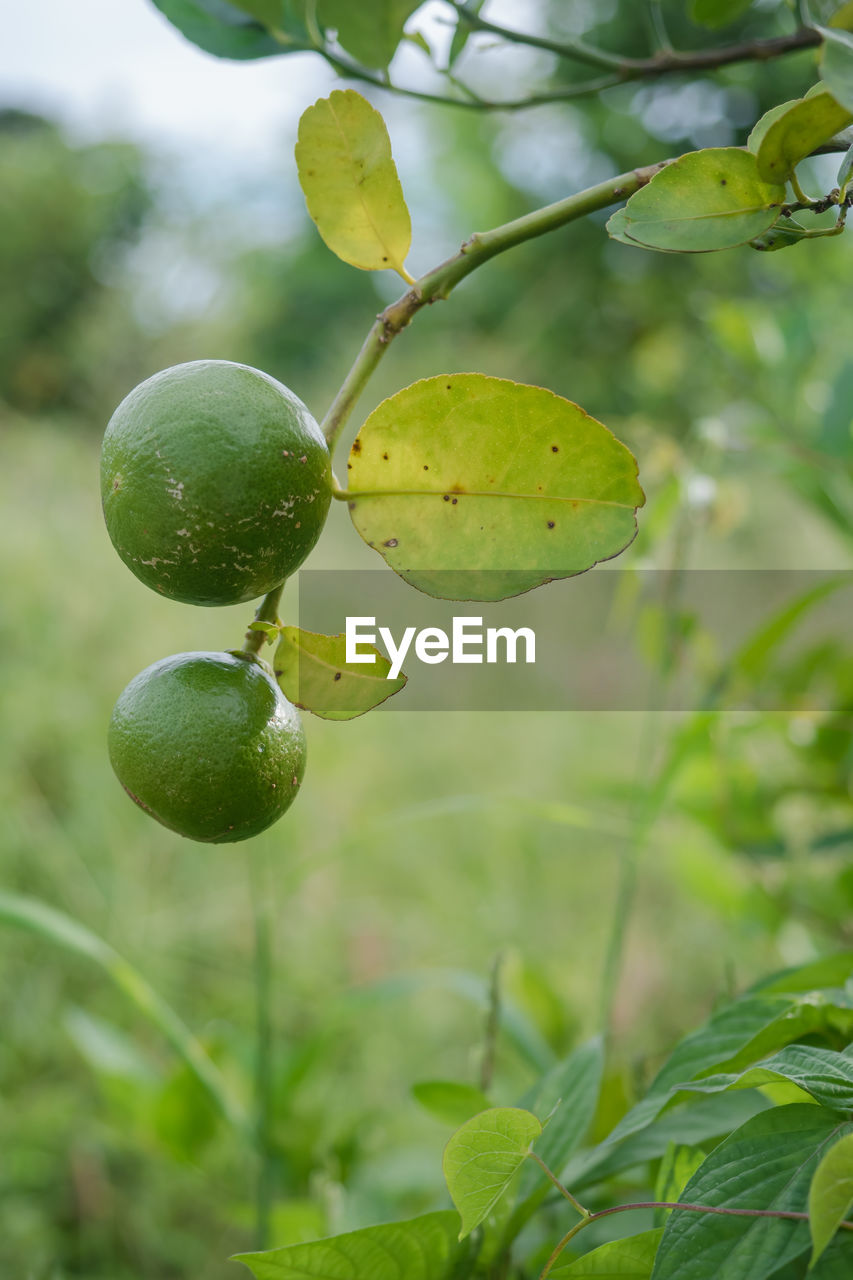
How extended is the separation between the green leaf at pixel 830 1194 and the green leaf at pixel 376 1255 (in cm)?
15

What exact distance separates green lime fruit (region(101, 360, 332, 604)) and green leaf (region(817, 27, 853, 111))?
0.53ft

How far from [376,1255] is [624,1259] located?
9 cm

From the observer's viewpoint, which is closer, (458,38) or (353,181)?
(353,181)

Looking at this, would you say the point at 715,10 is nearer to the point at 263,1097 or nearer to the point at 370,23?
the point at 370,23

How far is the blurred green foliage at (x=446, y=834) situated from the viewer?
0.72 meters

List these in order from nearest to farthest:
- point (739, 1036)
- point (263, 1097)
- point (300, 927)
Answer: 1. point (739, 1036)
2. point (263, 1097)
3. point (300, 927)

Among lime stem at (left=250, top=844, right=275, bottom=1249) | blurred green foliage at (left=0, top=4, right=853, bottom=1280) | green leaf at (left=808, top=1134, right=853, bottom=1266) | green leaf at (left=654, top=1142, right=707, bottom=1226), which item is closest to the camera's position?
green leaf at (left=808, top=1134, right=853, bottom=1266)

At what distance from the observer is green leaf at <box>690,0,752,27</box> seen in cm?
48

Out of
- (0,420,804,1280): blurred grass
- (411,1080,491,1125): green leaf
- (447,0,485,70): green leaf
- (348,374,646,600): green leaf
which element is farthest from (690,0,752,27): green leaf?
(411,1080,491,1125): green leaf

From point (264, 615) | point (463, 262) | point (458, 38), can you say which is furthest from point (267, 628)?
point (458, 38)

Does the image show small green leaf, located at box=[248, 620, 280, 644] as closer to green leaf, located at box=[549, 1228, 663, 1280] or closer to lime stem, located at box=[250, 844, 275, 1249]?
green leaf, located at box=[549, 1228, 663, 1280]

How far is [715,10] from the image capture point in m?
0.48

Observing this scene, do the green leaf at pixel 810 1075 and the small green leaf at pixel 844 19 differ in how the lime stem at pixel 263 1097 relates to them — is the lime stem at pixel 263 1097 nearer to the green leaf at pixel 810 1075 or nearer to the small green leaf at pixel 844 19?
the green leaf at pixel 810 1075

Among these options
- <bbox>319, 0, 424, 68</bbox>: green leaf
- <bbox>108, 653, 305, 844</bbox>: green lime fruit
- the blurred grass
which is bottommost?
the blurred grass
